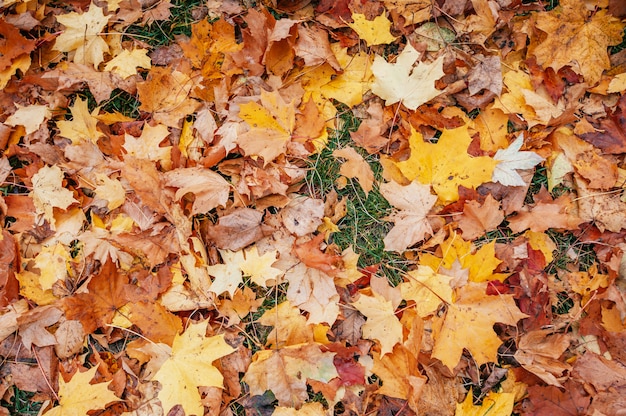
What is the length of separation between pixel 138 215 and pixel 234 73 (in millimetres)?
745

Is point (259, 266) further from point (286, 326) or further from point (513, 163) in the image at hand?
point (513, 163)

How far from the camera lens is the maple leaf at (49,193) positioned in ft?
7.03

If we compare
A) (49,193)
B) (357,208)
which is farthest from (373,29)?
(49,193)

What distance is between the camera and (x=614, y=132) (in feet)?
6.85

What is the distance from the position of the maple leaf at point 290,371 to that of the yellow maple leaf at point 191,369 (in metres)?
0.16

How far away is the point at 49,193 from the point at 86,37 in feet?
2.44

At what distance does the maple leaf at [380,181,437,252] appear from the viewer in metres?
2.01

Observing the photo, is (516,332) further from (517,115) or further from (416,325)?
(517,115)

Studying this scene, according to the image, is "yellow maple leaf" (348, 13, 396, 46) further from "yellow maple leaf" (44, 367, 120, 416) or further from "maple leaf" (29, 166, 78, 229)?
"yellow maple leaf" (44, 367, 120, 416)

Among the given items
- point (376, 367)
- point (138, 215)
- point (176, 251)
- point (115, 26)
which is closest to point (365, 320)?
point (376, 367)

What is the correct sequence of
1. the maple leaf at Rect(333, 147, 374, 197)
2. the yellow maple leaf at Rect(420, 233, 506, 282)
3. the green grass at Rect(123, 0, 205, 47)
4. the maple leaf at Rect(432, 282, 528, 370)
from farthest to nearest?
the green grass at Rect(123, 0, 205, 47) → the maple leaf at Rect(333, 147, 374, 197) → the yellow maple leaf at Rect(420, 233, 506, 282) → the maple leaf at Rect(432, 282, 528, 370)

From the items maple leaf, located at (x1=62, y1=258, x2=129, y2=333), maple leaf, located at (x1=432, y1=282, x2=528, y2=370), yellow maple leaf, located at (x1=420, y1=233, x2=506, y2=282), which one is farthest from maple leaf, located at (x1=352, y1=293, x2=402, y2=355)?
maple leaf, located at (x1=62, y1=258, x2=129, y2=333)

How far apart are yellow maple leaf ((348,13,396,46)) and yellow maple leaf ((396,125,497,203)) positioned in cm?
49

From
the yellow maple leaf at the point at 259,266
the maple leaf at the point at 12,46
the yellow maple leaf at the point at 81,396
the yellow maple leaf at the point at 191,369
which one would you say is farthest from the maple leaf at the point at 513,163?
the maple leaf at the point at 12,46
